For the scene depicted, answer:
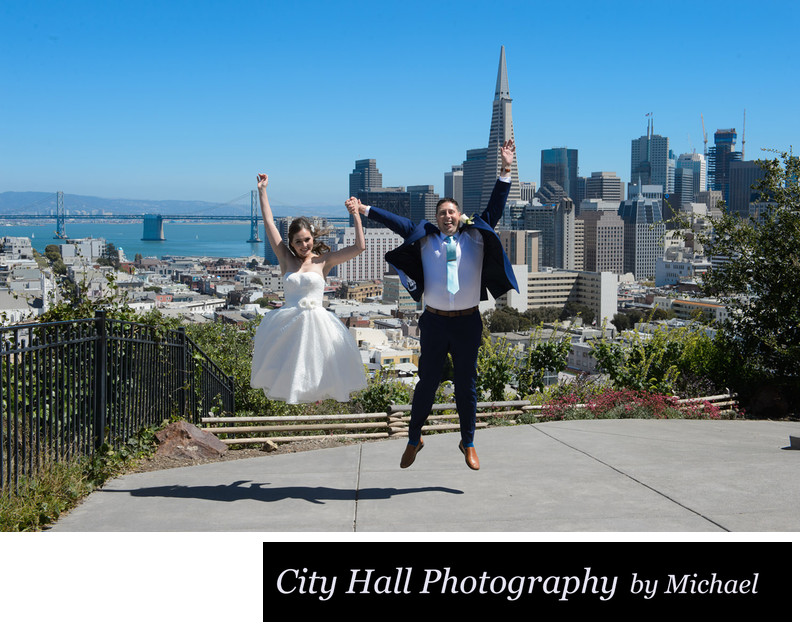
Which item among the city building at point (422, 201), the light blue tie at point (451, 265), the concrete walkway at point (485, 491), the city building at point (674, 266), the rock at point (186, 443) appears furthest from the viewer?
the city building at point (422, 201)

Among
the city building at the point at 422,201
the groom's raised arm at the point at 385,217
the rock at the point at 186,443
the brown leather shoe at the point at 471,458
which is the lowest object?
the rock at the point at 186,443

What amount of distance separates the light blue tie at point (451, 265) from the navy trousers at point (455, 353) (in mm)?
190

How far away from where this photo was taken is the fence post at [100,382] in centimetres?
514

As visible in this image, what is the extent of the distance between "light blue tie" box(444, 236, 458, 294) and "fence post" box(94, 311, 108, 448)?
7.62 ft

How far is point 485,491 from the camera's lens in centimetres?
444

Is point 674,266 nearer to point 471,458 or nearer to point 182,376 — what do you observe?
point 182,376

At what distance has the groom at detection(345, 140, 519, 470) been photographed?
458 cm

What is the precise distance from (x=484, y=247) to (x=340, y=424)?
2.70 meters

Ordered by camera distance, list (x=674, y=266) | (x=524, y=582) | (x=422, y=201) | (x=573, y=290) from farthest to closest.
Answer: (x=422, y=201) < (x=674, y=266) < (x=573, y=290) < (x=524, y=582)

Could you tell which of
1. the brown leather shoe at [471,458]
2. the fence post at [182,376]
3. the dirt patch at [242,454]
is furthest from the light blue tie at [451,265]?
the fence post at [182,376]

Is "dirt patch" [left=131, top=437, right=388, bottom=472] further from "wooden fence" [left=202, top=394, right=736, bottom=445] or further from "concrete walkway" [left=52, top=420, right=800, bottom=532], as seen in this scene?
"concrete walkway" [left=52, top=420, right=800, bottom=532]

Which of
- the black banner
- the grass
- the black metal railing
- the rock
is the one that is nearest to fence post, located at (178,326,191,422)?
the black metal railing

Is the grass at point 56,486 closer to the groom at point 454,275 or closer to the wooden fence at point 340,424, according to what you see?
the wooden fence at point 340,424

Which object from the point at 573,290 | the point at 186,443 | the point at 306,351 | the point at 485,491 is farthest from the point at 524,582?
the point at 573,290
